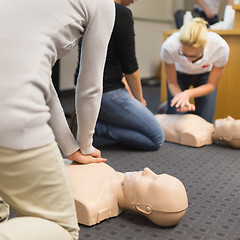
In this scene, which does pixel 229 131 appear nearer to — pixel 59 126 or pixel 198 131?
pixel 198 131

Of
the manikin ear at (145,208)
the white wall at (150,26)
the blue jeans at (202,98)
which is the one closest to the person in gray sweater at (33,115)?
the manikin ear at (145,208)

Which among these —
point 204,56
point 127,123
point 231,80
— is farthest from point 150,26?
point 127,123

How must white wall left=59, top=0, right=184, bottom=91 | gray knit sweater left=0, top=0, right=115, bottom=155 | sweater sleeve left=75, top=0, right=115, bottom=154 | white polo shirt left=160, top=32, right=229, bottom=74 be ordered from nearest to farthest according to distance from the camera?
gray knit sweater left=0, top=0, right=115, bottom=155 → sweater sleeve left=75, top=0, right=115, bottom=154 → white polo shirt left=160, top=32, right=229, bottom=74 → white wall left=59, top=0, right=184, bottom=91

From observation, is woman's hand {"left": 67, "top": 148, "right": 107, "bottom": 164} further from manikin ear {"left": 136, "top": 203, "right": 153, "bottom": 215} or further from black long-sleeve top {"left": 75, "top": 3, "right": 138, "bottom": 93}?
black long-sleeve top {"left": 75, "top": 3, "right": 138, "bottom": 93}

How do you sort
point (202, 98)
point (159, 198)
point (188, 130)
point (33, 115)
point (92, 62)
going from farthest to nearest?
point (202, 98) → point (188, 130) → point (159, 198) → point (92, 62) → point (33, 115)

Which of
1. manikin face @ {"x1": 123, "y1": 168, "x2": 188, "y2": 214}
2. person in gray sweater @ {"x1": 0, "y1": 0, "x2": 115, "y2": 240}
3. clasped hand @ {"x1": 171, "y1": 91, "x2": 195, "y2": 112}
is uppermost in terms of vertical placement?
person in gray sweater @ {"x1": 0, "y1": 0, "x2": 115, "y2": 240}

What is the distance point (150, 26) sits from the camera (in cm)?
493

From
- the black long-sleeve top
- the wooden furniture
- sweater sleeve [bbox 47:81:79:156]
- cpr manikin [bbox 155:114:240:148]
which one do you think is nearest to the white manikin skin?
cpr manikin [bbox 155:114:240:148]

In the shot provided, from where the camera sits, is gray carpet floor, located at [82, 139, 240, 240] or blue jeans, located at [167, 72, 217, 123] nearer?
gray carpet floor, located at [82, 139, 240, 240]

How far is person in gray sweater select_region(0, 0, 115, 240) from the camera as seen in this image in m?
0.70

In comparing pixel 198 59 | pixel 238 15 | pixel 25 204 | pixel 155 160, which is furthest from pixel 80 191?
pixel 238 15

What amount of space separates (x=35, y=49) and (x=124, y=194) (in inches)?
23.5

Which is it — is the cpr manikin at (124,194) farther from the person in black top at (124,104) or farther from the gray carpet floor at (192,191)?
the person in black top at (124,104)

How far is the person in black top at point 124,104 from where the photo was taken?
5.90 feet
